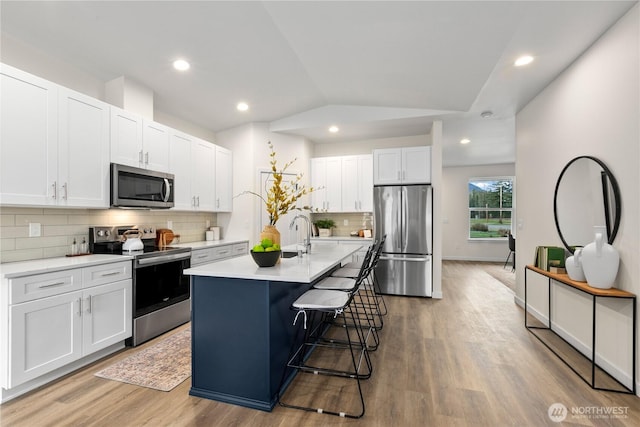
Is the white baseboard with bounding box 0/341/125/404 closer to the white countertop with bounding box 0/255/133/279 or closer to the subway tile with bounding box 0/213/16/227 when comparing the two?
the white countertop with bounding box 0/255/133/279

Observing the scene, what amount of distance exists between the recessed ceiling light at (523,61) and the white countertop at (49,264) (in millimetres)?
4100

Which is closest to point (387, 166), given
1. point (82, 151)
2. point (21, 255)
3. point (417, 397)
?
point (417, 397)

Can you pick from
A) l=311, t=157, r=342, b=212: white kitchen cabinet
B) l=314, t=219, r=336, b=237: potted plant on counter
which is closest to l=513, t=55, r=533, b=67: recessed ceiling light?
l=311, t=157, r=342, b=212: white kitchen cabinet

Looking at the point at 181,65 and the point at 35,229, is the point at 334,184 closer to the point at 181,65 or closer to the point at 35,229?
the point at 181,65

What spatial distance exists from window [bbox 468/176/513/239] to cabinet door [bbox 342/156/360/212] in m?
4.72

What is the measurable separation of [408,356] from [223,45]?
11.3 feet

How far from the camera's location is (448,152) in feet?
23.0

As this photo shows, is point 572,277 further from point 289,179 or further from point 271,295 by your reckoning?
point 289,179

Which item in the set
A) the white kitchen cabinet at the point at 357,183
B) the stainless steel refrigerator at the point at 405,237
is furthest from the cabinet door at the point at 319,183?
the stainless steel refrigerator at the point at 405,237

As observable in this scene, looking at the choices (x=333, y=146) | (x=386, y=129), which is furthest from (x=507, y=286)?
(x=333, y=146)

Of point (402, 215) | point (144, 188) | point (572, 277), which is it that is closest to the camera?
point (572, 277)

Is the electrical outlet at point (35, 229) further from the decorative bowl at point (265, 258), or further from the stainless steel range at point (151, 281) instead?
the decorative bowl at point (265, 258)

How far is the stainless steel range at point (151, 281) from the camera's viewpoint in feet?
9.78

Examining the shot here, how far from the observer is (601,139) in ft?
8.24
